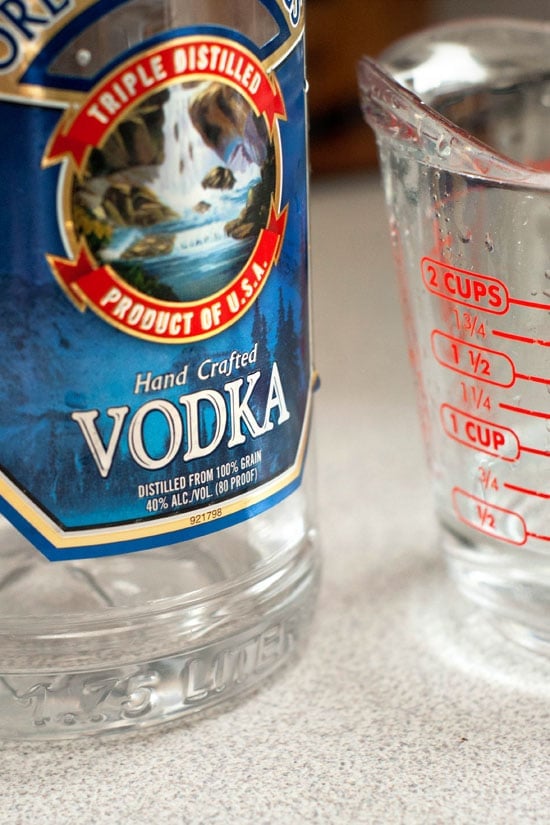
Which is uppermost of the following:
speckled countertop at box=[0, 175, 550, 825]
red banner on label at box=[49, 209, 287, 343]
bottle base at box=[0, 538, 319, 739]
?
red banner on label at box=[49, 209, 287, 343]

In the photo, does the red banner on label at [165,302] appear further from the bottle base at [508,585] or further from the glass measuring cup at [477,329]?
the bottle base at [508,585]

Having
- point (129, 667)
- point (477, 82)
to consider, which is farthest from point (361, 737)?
point (477, 82)

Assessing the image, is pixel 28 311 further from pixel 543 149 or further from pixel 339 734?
pixel 543 149

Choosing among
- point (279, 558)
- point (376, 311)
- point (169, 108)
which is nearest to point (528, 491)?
point (279, 558)

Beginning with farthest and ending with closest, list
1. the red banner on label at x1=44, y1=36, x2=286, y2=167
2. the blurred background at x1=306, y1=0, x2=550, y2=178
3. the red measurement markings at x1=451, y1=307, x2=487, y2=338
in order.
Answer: the blurred background at x1=306, y1=0, x2=550, y2=178 < the red measurement markings at x1=451, y1=307, x2=487, y2=338 < the red banner on label at x1=44, y1=36, x2=286, y2=167

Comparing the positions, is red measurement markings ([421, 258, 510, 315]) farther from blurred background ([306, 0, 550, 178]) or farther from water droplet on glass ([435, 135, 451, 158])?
blurred background ([306, 0, 550, 178])

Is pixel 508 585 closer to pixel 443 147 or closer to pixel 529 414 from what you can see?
pixel 529 414

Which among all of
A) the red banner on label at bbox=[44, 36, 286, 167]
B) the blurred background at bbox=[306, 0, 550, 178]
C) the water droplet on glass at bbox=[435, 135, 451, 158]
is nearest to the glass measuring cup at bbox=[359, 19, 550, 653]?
the water droplet on glass at bbox=[435, 135, 451, 158]

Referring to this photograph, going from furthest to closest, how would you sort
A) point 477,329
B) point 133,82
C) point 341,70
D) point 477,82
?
point 341,70 < point 477,82 < point 477,329 < point 133,82
